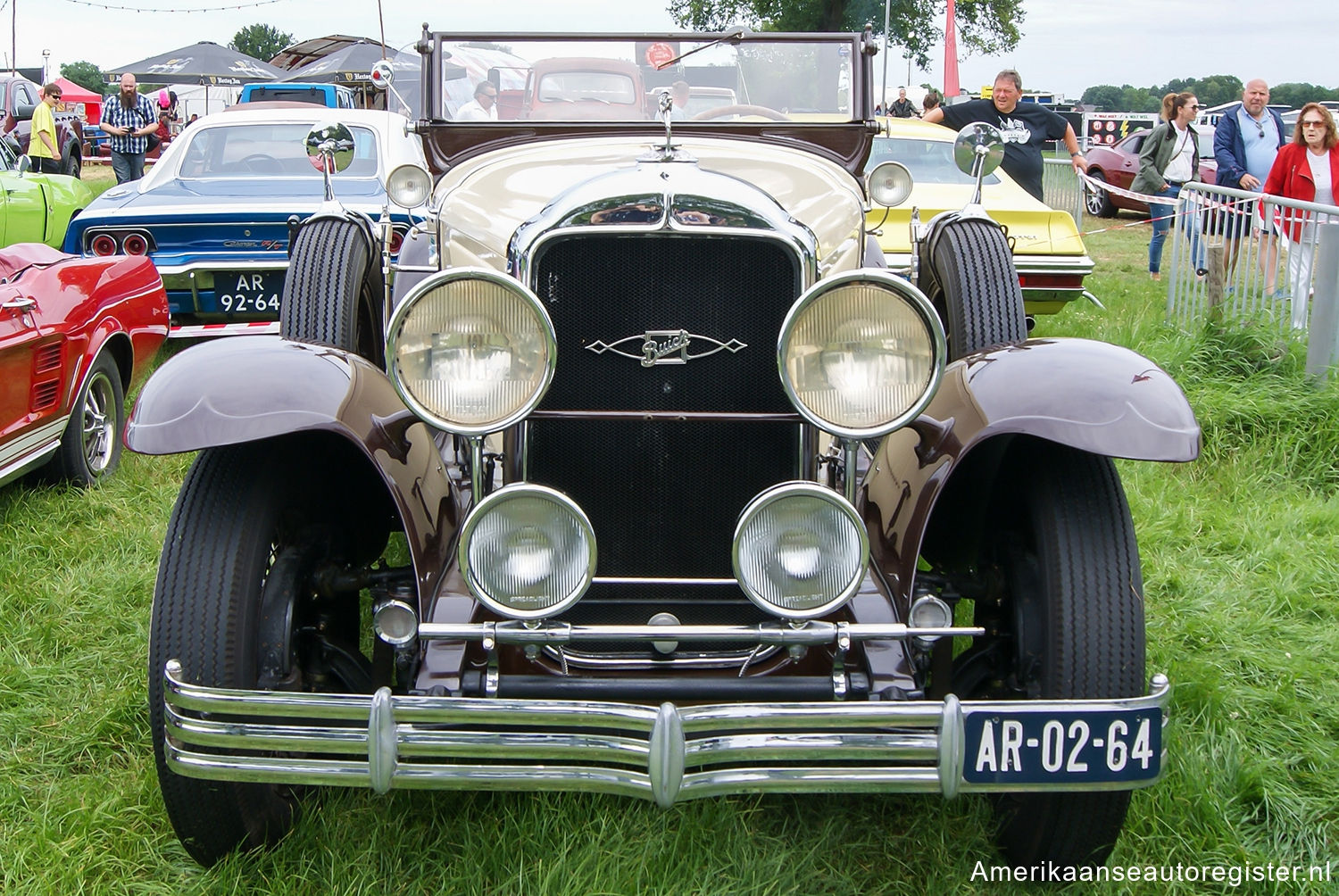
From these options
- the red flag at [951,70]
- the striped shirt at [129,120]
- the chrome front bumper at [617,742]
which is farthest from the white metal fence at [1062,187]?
the chrome front bumper at [617,742]

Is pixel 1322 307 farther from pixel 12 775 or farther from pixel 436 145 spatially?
pixel 12 775

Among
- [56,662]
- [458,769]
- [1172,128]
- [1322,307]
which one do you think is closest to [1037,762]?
[458,769]

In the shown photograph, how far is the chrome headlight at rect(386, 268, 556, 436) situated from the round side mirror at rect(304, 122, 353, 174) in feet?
6.87

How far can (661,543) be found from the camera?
245 centimetres

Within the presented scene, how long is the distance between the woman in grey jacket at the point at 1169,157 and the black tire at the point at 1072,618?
7549 millimetres

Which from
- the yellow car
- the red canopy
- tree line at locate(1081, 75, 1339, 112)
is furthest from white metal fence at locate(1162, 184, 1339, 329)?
tree line at locate(1081, 75, 1339, 112)

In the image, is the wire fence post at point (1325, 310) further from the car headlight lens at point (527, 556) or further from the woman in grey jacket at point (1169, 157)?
the car headlight lens at point (527, 556)

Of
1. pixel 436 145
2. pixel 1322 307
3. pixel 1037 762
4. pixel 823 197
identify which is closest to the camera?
pixel 1037 762

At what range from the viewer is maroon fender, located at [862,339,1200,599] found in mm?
2096

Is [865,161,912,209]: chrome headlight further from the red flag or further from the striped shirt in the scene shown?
the red flag

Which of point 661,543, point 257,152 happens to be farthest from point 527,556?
point 257,152

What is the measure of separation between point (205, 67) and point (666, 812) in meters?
23.3

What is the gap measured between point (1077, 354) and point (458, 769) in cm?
141

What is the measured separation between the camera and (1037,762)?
1.94 metres
